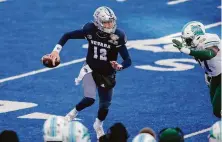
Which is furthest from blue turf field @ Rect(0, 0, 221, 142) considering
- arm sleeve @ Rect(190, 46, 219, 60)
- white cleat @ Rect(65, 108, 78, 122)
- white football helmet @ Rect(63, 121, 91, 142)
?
white football helmet @ Rect(63, 121, 91, 142)

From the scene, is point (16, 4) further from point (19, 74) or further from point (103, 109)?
point (103, 109)

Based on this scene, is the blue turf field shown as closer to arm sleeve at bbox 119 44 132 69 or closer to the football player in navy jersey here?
the football player in navy jersey

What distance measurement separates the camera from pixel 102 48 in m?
15.7

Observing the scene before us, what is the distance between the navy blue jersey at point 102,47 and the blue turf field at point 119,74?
134 cm

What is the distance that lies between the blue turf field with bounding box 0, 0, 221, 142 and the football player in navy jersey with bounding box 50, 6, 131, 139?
3.32 feet

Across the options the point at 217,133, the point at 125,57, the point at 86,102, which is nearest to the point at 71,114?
the point at 86,102

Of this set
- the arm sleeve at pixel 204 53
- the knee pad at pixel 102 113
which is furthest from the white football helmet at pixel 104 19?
the arm sleeve at pixel 204 53

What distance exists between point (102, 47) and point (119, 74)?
390 cm

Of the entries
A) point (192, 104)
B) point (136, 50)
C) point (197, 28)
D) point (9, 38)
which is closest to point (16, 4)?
point (9, 38)

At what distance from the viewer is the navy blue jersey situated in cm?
1564

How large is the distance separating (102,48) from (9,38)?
597 centimetres

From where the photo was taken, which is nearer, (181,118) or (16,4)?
(181,118)

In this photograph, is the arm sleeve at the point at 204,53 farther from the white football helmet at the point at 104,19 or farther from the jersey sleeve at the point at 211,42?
the white football helmet at the point at 104,19

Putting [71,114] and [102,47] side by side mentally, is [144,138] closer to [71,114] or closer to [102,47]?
[102,47]
